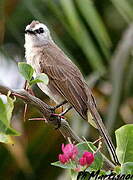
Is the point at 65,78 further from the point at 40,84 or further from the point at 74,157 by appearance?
the point at 74,157

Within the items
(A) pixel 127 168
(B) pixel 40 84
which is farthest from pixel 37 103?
(B) pixel 40 84

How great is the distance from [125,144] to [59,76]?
121 cm

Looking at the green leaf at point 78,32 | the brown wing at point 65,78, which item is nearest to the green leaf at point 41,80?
the brown wing at point 65,78

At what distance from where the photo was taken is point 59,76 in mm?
2420

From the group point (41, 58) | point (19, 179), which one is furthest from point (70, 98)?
point (19, 179)

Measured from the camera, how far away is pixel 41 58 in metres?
2.55

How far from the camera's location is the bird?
2.18 meters

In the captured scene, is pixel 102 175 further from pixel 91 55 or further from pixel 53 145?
pixel 53 145

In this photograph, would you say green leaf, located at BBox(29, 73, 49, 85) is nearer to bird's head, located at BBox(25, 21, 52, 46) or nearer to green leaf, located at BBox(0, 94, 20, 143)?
green leaf, located at BBox(0, 94, 20, 143)

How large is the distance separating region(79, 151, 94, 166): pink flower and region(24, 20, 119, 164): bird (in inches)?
29.1

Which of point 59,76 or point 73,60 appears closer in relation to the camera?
point 59,76

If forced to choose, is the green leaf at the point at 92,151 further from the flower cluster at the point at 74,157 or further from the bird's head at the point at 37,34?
the bird's head at the point at 37,34

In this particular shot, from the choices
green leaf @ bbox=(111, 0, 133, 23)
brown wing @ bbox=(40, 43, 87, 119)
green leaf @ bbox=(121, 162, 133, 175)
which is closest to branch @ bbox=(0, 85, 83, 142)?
green leaf @ bbox=(121, 162, 133, 175)

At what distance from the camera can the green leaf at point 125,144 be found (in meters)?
1.22
